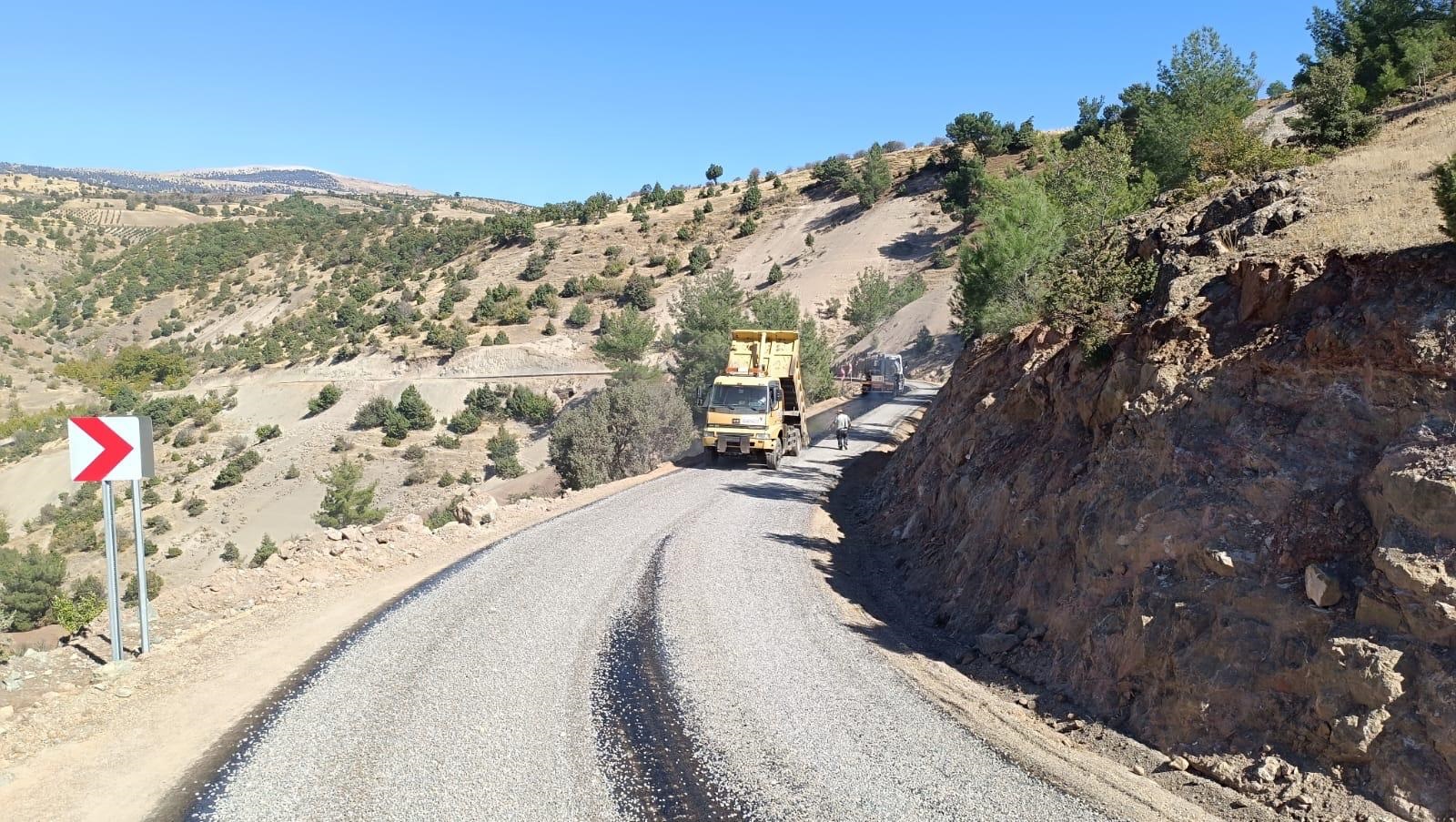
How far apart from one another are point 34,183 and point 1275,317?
7384 inches

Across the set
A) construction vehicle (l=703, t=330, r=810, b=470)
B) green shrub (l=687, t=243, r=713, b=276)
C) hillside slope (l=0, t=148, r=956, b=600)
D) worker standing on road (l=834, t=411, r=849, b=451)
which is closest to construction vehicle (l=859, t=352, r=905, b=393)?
hillside slope (l=0, t=148, r=956, b=600)

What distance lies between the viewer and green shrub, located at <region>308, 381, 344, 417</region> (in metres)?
53.7

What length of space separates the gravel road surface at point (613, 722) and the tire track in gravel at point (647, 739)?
0.02 metres

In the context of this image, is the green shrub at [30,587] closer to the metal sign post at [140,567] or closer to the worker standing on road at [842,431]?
the metal sign post at [140,567]

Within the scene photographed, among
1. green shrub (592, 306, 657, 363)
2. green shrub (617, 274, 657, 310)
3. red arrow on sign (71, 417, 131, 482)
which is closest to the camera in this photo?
red arrow on sign (71, 417, 131, 482)

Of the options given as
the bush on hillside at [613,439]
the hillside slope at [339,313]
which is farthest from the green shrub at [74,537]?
the bush on hillside at [613,439]

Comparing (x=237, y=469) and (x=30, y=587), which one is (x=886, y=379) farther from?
(x=30, y=587)

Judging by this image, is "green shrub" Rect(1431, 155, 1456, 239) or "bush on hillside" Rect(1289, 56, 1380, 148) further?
"bush on hillside" Rect(1289, 56, 1380, 148)

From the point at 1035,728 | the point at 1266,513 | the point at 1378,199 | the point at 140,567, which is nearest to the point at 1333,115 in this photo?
the point at 1378,199

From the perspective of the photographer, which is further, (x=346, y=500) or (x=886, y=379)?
(x=886, y=379)

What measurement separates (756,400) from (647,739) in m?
17.9

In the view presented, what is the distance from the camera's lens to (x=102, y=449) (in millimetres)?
8773

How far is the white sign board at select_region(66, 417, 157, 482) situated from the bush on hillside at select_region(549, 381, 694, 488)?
60.7ft

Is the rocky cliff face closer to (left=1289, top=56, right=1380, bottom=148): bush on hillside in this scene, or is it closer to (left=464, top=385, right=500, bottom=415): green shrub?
(left=1289, top=56, right=1380, bottom=148): bush on hillside
